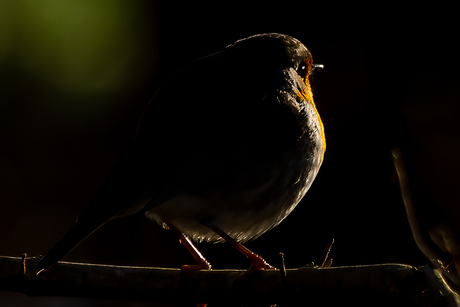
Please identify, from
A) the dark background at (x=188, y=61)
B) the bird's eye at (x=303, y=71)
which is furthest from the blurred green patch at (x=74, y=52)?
the bird's eye at (x=303, y=71)

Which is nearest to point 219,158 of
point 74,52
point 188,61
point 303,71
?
point 303,71

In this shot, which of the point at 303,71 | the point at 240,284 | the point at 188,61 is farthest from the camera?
the point at 188,61

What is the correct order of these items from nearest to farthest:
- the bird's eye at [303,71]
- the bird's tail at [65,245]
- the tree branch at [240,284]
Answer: the tree branch at [240,284]
the bird's tail at [65,245]
the bird's eye at [303,71]

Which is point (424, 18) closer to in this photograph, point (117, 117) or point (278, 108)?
point (278, 108)

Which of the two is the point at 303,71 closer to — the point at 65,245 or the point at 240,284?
the point at 240,284

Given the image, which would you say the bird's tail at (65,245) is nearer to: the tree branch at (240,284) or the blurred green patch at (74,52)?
the tree branch at (240,284)

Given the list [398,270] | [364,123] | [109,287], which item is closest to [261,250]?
[364,123]

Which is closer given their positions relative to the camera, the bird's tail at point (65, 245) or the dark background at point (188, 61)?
the bird's tail at point (65, 245)
